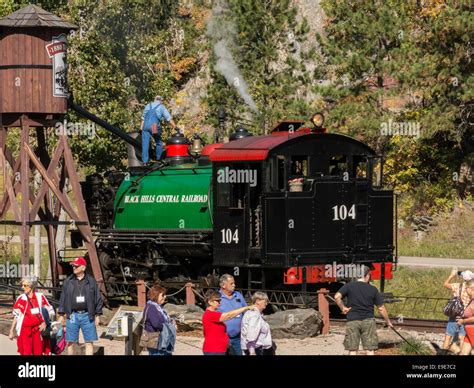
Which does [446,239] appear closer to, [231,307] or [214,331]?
[231,307]

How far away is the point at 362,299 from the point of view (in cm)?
1709

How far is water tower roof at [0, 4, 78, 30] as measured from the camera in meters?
26.4

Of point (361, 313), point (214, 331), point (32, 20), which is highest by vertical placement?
point (32, 20)

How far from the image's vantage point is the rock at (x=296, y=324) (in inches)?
860

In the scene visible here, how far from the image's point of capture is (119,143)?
1396 inches

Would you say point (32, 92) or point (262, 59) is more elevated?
point (262, 59)

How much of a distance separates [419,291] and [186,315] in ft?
32.2

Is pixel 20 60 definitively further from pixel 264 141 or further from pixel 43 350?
pixel 43 350

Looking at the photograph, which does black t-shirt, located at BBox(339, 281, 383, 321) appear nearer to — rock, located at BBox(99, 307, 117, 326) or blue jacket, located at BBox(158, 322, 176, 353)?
blue jacket, located at BBox(158, 322, 176, 353)

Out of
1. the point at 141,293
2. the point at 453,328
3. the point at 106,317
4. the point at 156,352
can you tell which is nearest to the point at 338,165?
the point at 141,293

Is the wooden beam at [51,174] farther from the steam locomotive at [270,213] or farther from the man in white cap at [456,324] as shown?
the man in white cap at [456,324]

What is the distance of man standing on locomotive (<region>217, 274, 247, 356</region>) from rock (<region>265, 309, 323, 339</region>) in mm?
5411

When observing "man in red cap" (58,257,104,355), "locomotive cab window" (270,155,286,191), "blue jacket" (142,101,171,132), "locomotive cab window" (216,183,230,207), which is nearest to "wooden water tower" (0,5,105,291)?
"blue jacket" (142,101,171,132)

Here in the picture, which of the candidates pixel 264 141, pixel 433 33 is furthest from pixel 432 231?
pixel 264 141
